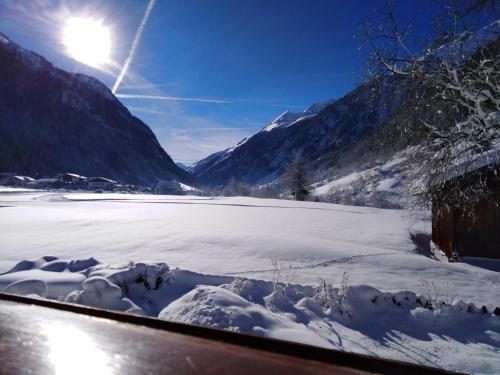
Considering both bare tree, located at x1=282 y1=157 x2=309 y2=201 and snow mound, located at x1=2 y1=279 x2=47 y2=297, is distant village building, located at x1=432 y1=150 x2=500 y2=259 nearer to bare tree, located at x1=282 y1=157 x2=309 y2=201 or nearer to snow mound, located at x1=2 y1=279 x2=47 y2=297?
snow mound, located at x1=2 y1=279 x2=47 y2=297

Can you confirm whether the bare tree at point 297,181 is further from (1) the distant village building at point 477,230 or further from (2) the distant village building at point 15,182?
(2) the distant village building at point 15,182

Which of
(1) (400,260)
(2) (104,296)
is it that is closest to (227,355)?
(2) (104,296)

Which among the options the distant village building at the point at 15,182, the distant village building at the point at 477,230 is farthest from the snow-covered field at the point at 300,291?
the distant village building at the point at 15,182

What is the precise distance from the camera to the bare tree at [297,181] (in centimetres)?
5434

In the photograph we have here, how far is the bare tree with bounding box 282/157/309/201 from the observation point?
54.3m

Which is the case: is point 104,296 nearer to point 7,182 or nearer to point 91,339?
point 91,339

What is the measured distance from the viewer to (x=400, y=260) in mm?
9344

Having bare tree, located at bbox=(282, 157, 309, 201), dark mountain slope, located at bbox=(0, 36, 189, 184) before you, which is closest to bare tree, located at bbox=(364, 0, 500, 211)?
bare tree, located at bbox=(282, 157, 309, 201)

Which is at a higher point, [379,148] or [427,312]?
[379,148]

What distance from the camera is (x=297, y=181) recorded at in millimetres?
54562

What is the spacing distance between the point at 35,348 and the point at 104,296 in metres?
4.73

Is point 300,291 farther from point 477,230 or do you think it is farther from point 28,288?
point 477,230

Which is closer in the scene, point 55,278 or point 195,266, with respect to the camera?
point 55,278

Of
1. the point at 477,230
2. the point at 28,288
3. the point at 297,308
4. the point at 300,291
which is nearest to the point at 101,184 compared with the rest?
the point at 477,230
